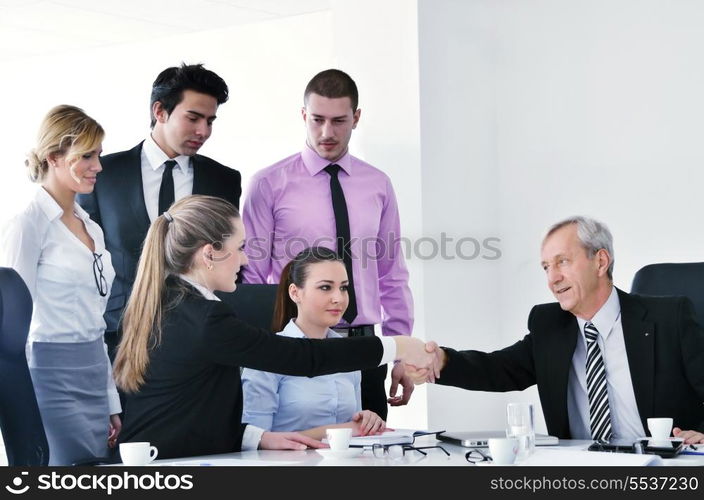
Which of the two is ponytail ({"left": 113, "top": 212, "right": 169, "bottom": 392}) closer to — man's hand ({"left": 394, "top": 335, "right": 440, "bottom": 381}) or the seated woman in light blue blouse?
the seated woman in light blue blouse

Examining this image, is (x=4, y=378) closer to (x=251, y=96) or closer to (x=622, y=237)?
(x=622, y=237)

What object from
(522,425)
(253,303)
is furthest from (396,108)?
(522,425)

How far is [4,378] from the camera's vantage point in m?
2.47

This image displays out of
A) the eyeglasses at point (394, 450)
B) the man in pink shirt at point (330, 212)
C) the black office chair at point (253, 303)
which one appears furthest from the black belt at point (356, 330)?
the eyeglasses at point (394, 450)

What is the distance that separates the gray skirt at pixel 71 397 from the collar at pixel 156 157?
0.76 meters

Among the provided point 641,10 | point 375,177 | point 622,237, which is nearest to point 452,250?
point 622,237

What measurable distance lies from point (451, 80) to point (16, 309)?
291 cm

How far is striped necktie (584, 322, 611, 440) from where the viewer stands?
8.90ft

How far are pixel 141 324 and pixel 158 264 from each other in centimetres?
17

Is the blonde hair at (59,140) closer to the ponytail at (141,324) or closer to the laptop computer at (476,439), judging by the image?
the ponytail at (141,324)

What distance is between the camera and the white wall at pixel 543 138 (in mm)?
4641

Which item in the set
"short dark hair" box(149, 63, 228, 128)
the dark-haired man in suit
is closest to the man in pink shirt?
the dark-haired man in suit

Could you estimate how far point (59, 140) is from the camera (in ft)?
10.6

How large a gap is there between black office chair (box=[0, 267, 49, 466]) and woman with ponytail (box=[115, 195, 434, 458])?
23cm
